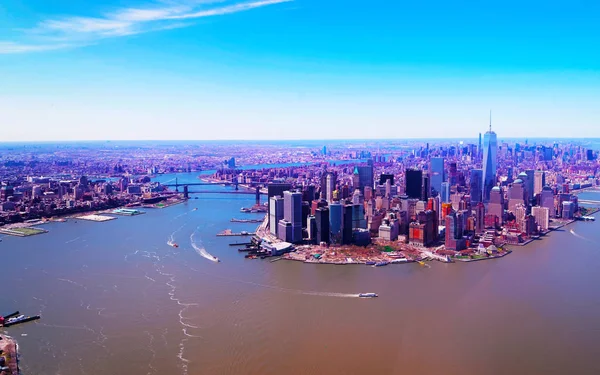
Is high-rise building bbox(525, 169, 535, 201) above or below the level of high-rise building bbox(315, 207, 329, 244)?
above

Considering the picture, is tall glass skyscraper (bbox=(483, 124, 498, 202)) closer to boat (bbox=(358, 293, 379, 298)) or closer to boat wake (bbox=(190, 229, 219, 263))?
boat wake (bbox=(190, 229, 219, 263))

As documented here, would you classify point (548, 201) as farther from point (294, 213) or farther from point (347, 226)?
point (294, 213)

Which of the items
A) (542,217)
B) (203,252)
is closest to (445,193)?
(542,217)

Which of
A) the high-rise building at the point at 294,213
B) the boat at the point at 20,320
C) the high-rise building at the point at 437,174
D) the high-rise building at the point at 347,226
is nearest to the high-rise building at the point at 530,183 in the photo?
the high-rise building at the point at 437,174

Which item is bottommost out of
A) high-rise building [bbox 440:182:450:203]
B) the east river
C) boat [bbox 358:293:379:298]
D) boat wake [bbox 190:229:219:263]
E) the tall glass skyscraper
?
the east river

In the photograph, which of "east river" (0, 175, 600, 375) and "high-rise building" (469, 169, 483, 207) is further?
"high-rise building" (469, 169, 483, 207)

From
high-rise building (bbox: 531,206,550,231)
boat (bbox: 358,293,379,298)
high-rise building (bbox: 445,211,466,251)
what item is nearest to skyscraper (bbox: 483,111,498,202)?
high-rise building (bbox: 531,206,550,231)
